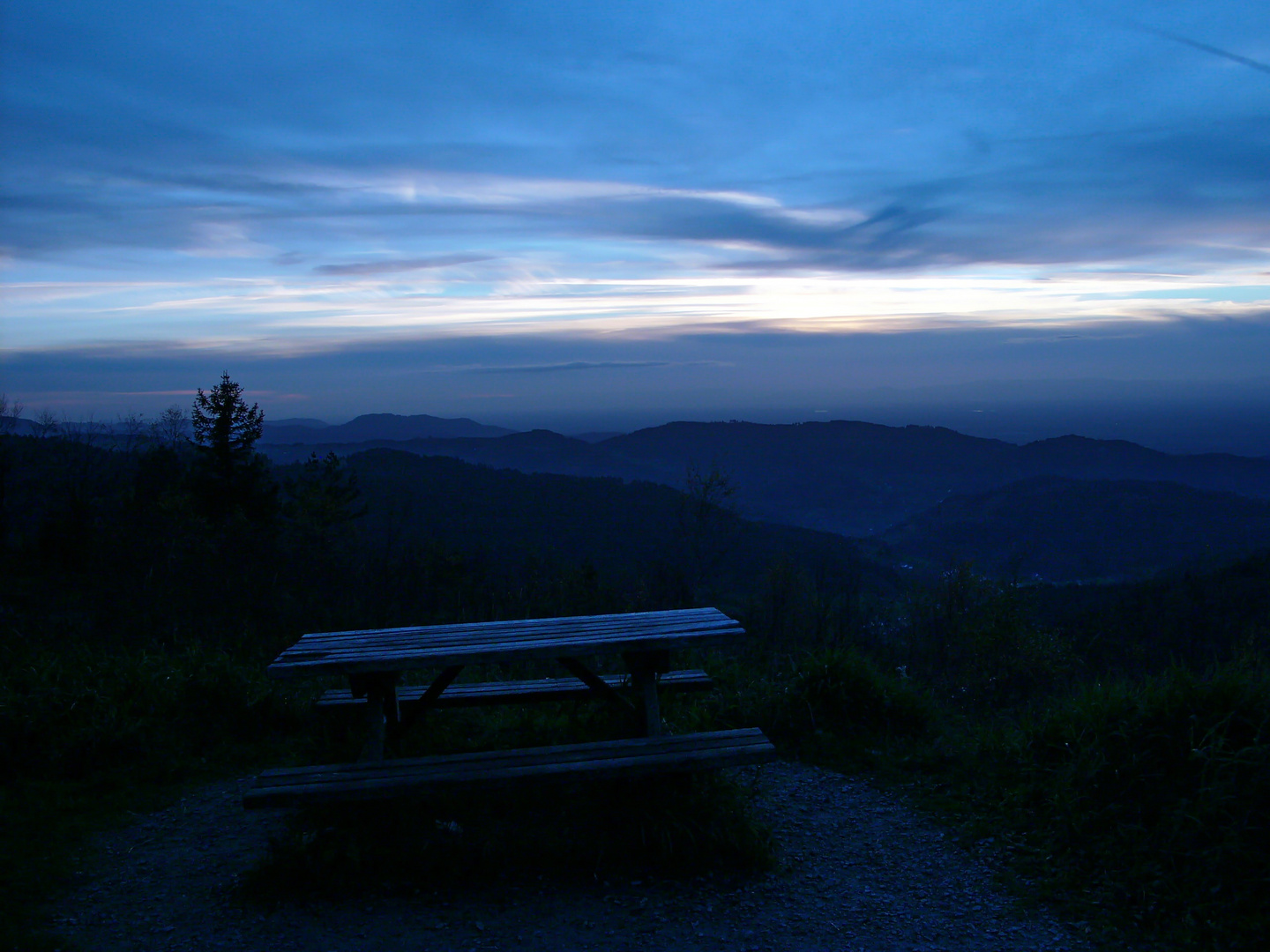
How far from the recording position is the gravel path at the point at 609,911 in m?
2.94

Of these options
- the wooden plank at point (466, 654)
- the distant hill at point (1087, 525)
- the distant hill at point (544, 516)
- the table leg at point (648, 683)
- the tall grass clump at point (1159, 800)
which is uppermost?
the wooden plank at point (466, 654)

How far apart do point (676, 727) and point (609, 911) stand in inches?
60.0

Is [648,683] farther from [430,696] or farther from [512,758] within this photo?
[430,696]

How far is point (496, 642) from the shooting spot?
3875mm

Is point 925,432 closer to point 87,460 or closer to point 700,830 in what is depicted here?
point 87,460

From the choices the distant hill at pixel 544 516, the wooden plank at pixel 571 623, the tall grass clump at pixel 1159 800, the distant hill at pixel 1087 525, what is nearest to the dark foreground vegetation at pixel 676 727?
the tall grass clump at pixel 1159 800

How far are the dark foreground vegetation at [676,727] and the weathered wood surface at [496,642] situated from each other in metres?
0.63

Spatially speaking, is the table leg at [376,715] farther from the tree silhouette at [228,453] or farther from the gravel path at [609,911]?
the tree silhouette at [228,453]

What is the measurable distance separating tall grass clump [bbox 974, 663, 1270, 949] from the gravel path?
0.43 meters

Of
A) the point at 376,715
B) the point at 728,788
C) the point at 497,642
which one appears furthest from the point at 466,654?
the point at 728,788

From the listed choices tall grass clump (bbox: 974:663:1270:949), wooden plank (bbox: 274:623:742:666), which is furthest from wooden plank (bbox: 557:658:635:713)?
tall grass clump (bbox: 974:663:1270:949)

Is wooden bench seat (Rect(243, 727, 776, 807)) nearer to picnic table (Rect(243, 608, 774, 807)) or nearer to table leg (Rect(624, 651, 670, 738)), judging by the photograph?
picnic table (Rect(243, 608, 774, 807))

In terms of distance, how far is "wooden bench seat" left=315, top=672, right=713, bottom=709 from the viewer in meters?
4.59

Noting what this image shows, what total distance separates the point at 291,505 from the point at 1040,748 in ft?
59.6
